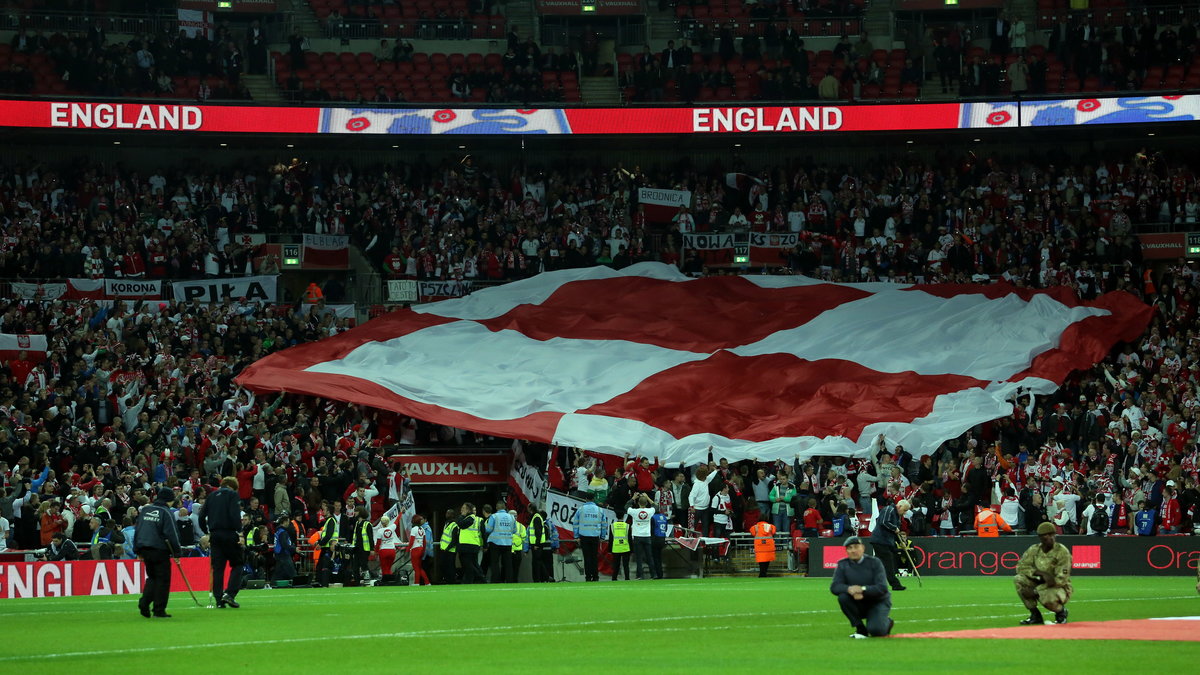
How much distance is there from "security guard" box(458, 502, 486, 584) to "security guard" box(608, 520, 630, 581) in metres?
2.45

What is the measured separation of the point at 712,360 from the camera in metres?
38.0

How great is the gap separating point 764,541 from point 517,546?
4638mm

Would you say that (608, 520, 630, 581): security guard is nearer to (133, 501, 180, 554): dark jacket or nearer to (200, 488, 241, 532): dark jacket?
(200, 488, 241, 532): dark jacket

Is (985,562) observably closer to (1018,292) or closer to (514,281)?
(1018,292)

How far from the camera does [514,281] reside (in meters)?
43.9

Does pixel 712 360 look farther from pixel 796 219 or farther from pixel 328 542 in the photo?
pixel 328 542

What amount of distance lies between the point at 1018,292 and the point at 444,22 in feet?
65.2

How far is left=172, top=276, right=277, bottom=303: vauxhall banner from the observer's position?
42.2 metres

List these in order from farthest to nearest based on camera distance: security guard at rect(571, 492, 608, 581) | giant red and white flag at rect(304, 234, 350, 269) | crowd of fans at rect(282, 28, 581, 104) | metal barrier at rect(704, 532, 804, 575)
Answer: crowd of fans at rect(282, 28, 581, 104) → giant red and white flag at rect(304, 234, 350, 269) → metal barrier at rect(704, 532, 804, 575) → security guard at rect(571, 492, 608, 581)

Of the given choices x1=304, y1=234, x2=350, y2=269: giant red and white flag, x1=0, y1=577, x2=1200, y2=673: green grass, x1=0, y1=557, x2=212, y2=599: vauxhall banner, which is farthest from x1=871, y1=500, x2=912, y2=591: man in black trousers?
x1=304, y1=234, x2=350, y2=269: giant red and white flag

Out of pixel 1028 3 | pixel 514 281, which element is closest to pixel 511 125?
pixel 514 281

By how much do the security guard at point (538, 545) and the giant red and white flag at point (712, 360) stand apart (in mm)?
2702

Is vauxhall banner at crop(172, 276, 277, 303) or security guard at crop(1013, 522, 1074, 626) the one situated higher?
vauxhall banner at crop(172, 276, 277, 303)

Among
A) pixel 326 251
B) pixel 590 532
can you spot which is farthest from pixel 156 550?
pixel 326 251
